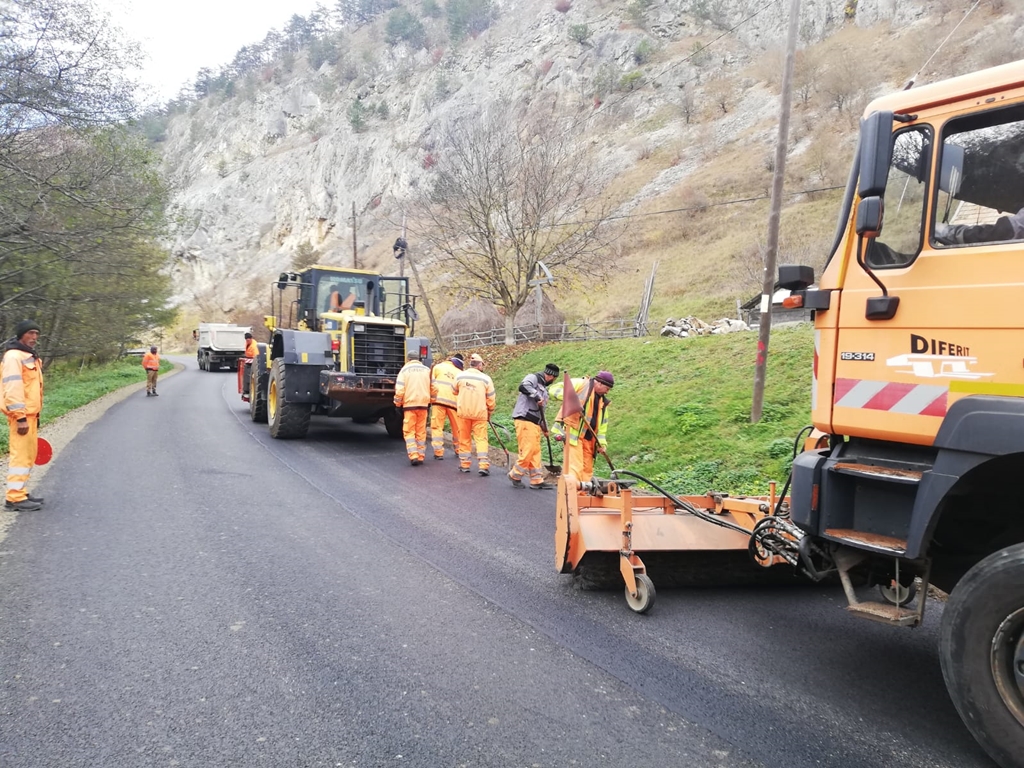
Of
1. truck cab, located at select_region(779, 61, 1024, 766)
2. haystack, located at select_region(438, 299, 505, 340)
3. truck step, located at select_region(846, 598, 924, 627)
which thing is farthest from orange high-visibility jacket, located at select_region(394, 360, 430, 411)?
haystack, located at select_region(438, 299, 505, 340)

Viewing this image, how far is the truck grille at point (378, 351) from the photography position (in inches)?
441

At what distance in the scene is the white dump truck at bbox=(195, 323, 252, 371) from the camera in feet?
109

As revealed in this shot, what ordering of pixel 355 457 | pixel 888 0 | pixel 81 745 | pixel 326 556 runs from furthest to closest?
pixel 888 0
pixel 355 457
pixel 326 556
pixel 81 745

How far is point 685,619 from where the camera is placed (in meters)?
4.21

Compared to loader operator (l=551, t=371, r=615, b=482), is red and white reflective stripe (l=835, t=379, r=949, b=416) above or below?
above

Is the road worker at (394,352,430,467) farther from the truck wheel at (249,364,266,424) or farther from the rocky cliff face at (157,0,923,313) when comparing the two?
Answer: the rocky cliff face at (157,0,923,313)

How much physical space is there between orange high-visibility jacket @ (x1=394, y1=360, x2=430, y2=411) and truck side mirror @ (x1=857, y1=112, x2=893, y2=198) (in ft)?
24.3

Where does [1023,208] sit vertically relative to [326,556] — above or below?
above

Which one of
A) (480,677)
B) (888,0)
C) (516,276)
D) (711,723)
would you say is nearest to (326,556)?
(480,677)

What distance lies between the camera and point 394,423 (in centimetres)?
1214

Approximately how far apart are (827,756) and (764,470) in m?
5.59

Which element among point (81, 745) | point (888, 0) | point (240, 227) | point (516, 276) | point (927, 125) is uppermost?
point (888, 0)

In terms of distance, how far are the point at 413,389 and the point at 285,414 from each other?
8.81ft

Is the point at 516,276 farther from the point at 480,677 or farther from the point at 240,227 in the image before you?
the point at 240,227
